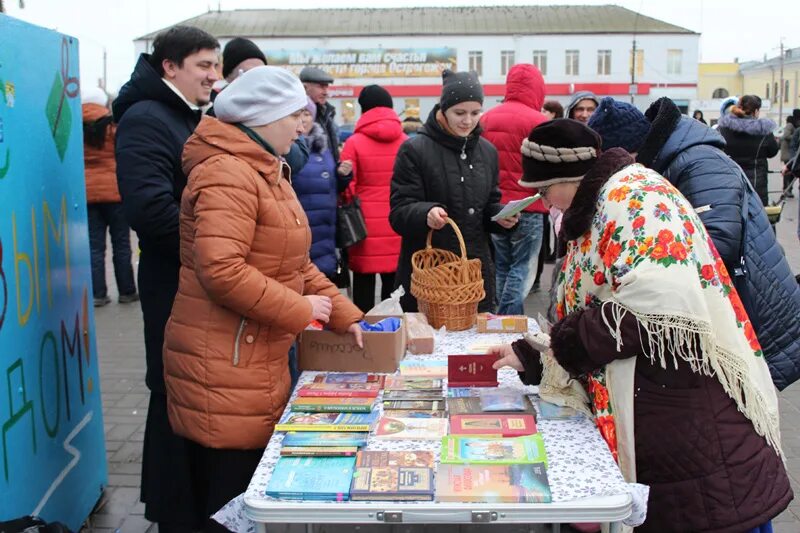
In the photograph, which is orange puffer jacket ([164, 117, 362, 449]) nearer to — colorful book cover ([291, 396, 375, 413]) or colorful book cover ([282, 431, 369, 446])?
colorful book cover ([291, 396, 375, 413])

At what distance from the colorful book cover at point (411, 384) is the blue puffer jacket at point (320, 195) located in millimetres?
2248

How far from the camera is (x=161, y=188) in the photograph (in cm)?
273

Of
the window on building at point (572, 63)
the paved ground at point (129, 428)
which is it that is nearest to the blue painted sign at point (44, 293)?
the paved ground at point (129, 428)

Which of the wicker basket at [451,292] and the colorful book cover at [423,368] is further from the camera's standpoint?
Answer: the wicker basket at [451,292]

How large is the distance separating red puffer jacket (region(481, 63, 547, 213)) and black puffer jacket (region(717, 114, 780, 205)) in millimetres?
2865

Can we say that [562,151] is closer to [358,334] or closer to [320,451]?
[358,334]

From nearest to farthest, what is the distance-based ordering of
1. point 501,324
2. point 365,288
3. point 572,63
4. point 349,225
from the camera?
point 501,324 → point 349,225 → point 365,288 → point 572,63

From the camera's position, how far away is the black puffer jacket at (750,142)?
299 inches

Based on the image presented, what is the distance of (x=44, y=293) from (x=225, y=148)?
3.32ft

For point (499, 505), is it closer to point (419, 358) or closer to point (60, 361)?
point (419, 358)

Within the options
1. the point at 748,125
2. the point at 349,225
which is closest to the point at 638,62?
the point at 748,125

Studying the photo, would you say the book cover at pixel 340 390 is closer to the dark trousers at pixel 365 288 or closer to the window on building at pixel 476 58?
the dark trousers at pixel 365 288

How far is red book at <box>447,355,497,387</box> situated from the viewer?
94.3 inches

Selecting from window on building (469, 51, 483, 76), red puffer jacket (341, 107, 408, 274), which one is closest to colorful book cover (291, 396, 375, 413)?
red puffer jacket (341, 107, 408, 274)
